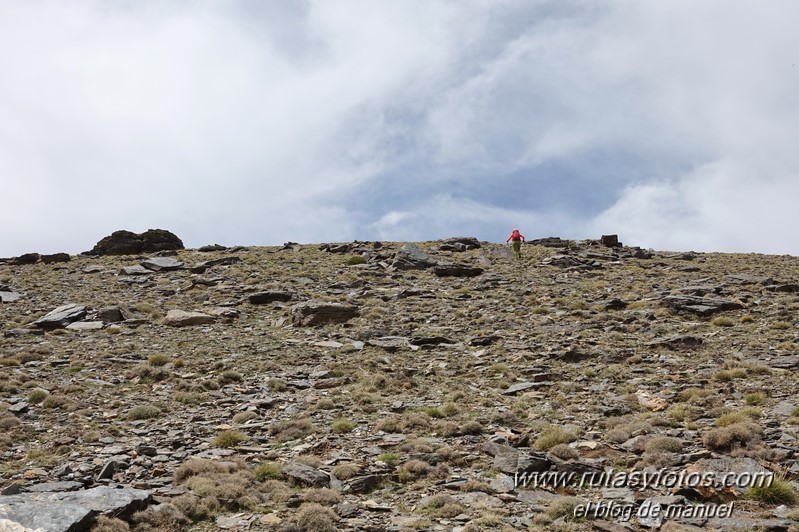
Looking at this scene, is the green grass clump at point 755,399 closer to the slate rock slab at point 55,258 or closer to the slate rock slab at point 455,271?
the slate rock slab at point 455,271

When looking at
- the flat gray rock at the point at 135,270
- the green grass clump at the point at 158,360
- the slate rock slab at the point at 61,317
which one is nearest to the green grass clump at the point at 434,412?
the green grass clump at the point at 158,360

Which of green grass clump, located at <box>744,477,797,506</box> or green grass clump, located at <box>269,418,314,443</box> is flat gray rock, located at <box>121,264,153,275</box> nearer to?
green grass clump, located at <box>269,418,314,443</box>

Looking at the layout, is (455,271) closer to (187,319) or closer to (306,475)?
(187,319)

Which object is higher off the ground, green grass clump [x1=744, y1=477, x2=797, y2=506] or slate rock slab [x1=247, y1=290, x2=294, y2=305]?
slate rock slab [x1=247, y1=290, x2=294, y2=305]

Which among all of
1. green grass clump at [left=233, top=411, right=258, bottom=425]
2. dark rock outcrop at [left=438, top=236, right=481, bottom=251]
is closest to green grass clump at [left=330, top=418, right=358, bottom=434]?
green grass clump at [left=233, top=411, right=258, bottom=425]

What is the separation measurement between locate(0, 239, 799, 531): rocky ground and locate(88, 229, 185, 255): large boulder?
15.6 metres

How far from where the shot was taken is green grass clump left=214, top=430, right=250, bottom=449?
1440cm

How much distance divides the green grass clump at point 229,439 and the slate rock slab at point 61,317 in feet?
57.9

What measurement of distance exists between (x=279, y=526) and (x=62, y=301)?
29493mm

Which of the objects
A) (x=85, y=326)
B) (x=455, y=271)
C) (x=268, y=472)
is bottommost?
(x=268, y=472)

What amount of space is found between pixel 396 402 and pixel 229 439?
5415 millimetres

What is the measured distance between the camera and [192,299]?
34500mm

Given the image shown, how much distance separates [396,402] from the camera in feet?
59.0

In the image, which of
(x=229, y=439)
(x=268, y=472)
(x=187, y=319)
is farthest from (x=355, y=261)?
(x=268, y=472)
